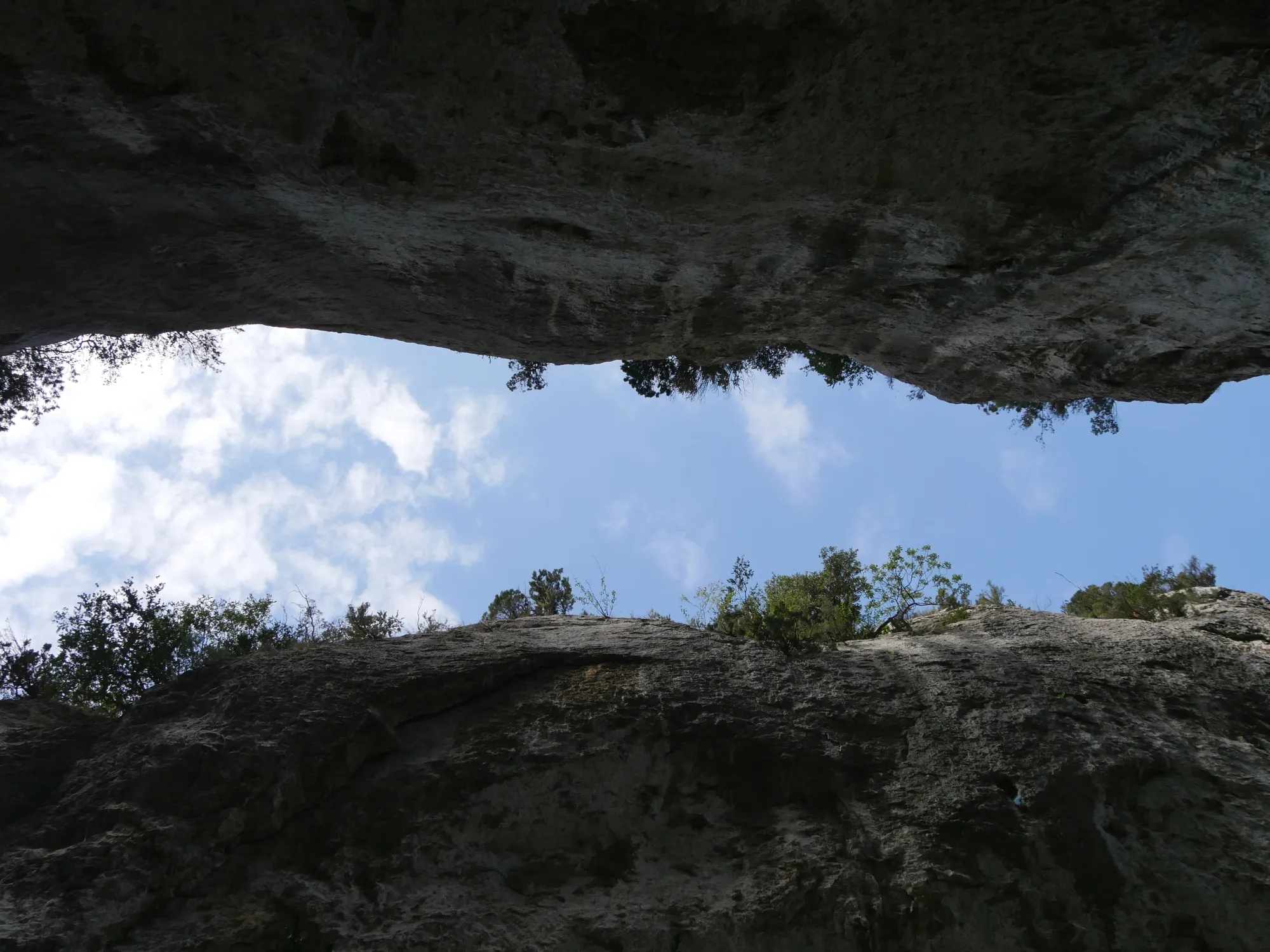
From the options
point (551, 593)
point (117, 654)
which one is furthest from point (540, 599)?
point (117, 654)

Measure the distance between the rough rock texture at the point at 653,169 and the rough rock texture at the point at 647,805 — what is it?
9.34 ft

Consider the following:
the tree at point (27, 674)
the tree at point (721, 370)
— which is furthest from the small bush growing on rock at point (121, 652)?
the tree at point (721, 370)

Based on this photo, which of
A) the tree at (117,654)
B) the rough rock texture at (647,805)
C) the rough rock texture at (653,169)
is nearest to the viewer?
the rough rock texture at (653,169)

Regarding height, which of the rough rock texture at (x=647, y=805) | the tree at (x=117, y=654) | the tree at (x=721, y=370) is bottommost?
the rough rock texture at (x=647, y=805)

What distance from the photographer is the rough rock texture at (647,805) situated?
525 centimetres

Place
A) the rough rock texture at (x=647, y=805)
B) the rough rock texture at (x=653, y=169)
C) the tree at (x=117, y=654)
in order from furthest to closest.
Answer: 1. the tree at (x=117, y=654)
2. the rough rock texture at (x=647, y=805)
3. the rough rock texture at (x=653, y=169)

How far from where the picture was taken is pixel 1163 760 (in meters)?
6.23

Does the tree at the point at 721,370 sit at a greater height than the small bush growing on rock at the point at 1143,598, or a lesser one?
greater

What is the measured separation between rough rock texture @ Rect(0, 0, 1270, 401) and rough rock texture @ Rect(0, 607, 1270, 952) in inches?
112

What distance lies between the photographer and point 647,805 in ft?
19.9

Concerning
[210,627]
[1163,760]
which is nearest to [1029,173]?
[1163,760]

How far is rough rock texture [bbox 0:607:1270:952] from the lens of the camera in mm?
5254

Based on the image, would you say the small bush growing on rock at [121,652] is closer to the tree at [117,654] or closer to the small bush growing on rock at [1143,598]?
the tree at [117,654]

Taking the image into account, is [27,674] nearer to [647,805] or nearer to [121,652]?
[121,652]
